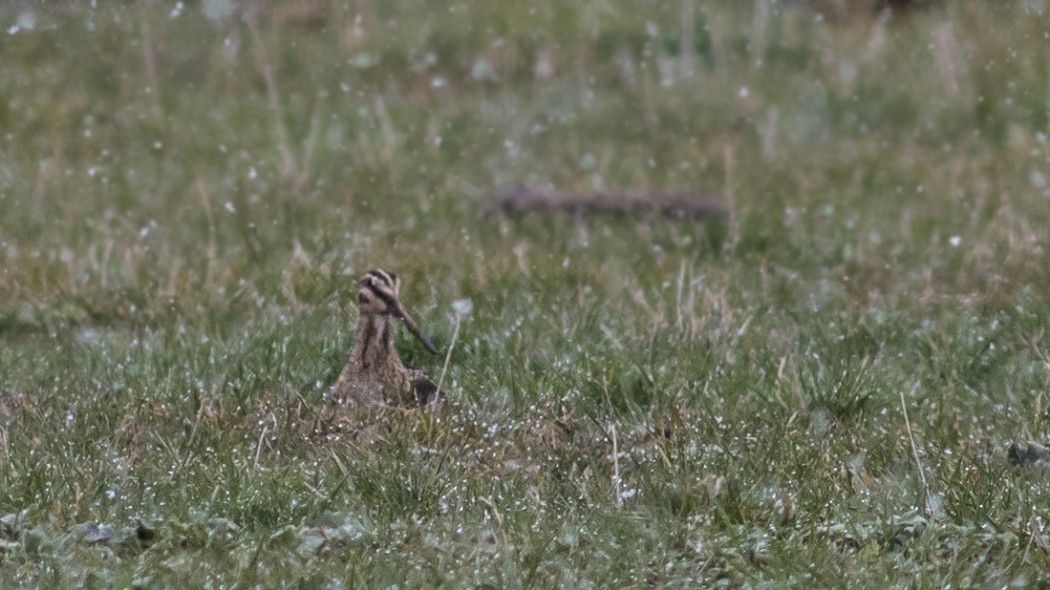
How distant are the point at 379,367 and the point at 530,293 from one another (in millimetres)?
1612

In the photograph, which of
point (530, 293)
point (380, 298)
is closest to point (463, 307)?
point (530, 293)

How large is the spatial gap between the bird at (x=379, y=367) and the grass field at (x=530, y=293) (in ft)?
0.61

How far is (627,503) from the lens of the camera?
4641 millimetres

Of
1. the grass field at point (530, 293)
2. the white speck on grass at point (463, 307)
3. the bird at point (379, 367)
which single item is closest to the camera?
the grass field at point (530, 293)

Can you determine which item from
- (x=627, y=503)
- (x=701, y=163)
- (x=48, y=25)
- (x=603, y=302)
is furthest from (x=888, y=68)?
(x=627, y=503)

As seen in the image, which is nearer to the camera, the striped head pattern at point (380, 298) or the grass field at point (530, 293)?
the grass field at point (530, 293)

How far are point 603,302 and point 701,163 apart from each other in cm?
358

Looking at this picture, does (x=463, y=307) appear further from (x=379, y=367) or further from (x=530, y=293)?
(x=379, y=367)

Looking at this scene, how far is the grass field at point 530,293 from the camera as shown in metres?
4.40

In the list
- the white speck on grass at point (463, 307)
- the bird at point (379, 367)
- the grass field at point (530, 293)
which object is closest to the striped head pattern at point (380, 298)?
the bird at point (379, 367)

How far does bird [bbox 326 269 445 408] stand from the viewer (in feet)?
18.1

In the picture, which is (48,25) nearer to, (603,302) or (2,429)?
(603,302)

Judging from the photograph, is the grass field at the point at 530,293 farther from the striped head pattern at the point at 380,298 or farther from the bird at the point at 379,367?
the striped head pattern at the point at 380,298

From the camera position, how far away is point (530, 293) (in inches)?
279
